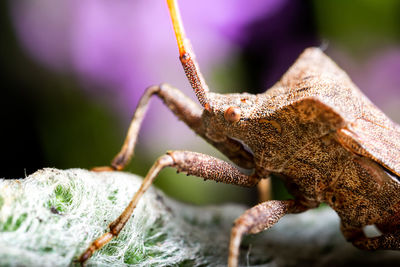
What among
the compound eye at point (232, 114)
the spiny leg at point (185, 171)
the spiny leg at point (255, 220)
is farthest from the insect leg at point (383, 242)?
the compound eye at point (232, 114)

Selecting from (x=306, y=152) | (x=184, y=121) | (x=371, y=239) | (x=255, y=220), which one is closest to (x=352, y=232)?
(x=371, y=239)

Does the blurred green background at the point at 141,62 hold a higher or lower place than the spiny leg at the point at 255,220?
higher

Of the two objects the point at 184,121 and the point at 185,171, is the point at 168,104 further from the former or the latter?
the point at 185,171

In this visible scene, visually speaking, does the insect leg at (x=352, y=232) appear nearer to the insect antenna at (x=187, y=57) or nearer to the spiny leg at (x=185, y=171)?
the spiny leg at (x=185, y=171)

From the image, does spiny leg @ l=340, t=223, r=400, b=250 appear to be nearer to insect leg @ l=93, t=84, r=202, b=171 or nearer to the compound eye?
the compound eye

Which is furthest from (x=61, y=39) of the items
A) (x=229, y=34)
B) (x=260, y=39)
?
(x=260, y=39)

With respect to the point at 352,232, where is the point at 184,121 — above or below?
above
